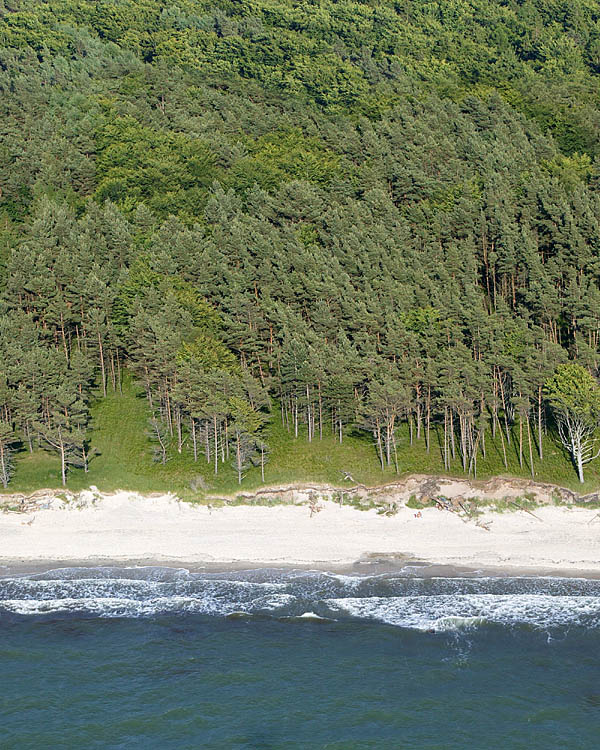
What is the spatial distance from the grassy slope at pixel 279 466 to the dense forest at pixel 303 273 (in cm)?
113

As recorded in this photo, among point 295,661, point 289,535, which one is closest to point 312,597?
point 295,661

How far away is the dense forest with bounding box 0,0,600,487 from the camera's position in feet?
252

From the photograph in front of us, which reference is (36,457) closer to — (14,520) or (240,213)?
(14,520)

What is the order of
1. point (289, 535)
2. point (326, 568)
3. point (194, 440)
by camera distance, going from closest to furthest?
point (326, 568), point (289, 535), point (194, 440)

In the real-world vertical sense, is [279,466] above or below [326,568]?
above

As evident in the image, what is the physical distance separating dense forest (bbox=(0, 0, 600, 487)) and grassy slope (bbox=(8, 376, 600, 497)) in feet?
3.72

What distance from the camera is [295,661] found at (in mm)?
47656

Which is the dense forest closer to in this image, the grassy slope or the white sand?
the grassy slope

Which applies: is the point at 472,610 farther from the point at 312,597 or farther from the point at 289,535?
the point at 289,535

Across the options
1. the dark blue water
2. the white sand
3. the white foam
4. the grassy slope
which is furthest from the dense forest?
the white foam

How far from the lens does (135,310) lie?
90.0 meters

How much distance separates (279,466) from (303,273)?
99.3 feet

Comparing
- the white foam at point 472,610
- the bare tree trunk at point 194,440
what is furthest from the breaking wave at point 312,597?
the bare tree trunk at point 194,440

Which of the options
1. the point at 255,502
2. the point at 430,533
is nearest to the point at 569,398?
the point at 430,533
